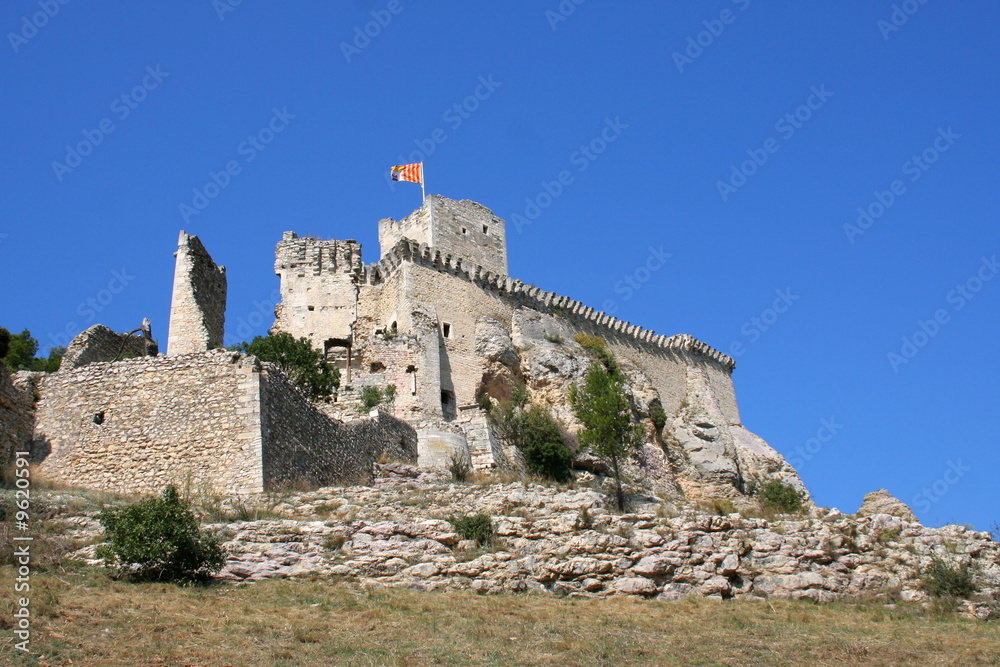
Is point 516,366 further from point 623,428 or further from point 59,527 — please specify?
point 59,527

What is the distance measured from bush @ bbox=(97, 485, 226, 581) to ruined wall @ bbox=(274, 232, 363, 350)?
21037 mm

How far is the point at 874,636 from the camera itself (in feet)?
41.5

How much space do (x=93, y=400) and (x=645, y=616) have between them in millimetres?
11356

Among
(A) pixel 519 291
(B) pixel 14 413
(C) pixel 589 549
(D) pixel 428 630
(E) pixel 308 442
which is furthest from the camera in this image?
(A) pixel 519 291

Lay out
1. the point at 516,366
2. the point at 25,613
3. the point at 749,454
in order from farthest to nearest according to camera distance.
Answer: the point at 749,454, the point at 516,366, the point at 25,613

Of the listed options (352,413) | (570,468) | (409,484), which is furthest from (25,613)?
(570,468)

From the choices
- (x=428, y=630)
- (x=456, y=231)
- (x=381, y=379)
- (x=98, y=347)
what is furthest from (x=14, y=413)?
(x=456, y=231)

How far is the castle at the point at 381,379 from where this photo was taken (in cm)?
1748

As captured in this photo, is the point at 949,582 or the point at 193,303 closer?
the point at 949,582

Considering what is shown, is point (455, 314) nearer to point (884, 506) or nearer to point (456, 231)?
point (456, 231)

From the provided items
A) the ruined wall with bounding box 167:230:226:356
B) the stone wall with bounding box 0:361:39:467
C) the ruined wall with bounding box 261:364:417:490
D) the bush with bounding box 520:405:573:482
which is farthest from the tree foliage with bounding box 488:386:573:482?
the stone wall with bounding box 0:361:39:467

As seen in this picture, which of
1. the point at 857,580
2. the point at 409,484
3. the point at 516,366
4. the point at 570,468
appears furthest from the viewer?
the point at 516,366

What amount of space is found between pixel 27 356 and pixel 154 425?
19149 mm

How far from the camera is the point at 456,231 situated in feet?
129
